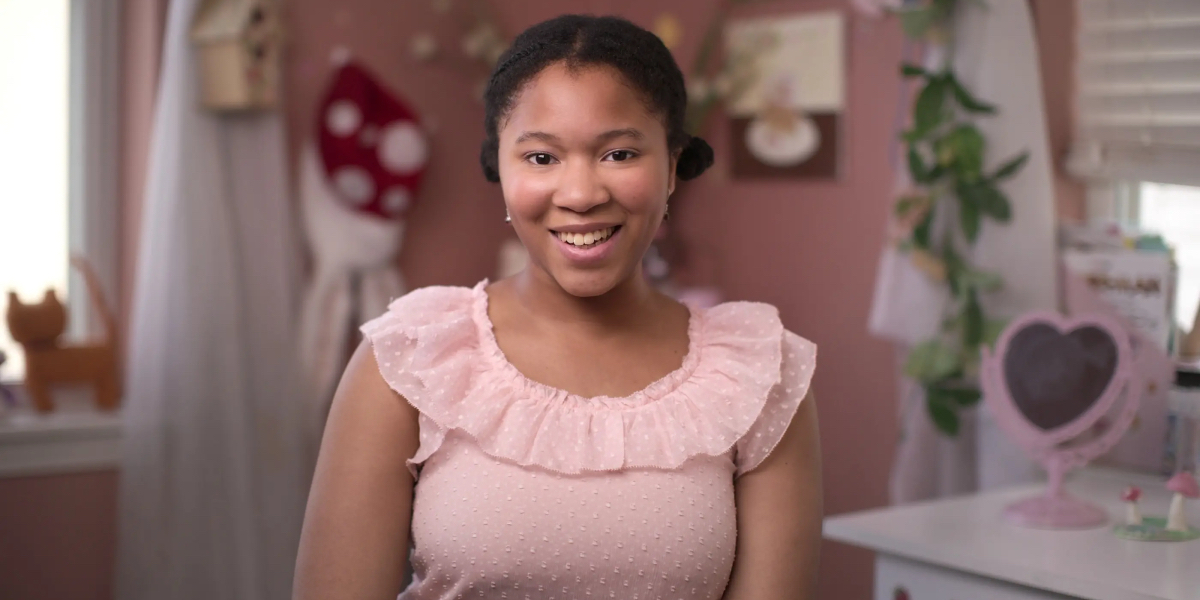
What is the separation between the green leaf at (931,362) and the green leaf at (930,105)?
393 millimetres

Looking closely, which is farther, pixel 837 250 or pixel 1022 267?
pixel 837 250

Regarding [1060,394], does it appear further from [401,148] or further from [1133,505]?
[401,148]

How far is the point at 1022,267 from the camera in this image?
2.09 m

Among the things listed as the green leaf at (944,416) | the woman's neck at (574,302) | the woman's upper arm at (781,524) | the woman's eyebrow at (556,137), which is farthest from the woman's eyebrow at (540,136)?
the green leaf at (944,416)

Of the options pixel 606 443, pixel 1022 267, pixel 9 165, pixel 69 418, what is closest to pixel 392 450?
pixel 606 443

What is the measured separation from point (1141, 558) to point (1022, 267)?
71 cm

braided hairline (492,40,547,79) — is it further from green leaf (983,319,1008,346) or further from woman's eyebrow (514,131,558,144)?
green leaf (983,319,1008,346)

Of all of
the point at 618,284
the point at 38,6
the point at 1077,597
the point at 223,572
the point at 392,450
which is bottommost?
the point at 223,572

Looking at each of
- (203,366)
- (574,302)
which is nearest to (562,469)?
(574,302)

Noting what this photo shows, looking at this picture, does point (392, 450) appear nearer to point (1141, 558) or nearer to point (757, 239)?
point (1141, 558)

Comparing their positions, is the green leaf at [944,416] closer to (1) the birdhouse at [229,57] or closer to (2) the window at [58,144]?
(1) the birdhouse at [229,57]

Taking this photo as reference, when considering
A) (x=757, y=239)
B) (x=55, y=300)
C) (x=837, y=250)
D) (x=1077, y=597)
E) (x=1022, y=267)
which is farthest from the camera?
(x=757, y=239)

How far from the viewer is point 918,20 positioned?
7.15ft

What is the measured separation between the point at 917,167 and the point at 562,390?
117 cm
